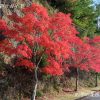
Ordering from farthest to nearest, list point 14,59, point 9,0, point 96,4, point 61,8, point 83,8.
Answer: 1. point 96,4
2. point 83,8
3. point 61,8
4. point 9,0
5. point 14,59

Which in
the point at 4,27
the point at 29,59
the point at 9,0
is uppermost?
the point at 9,0

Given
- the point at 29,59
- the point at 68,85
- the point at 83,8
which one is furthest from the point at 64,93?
the point at 83,8

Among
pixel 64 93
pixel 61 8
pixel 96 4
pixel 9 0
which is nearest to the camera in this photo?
pixel 9 0

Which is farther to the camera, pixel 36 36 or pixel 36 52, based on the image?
pixel 36 52

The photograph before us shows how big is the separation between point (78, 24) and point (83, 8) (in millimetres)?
2867

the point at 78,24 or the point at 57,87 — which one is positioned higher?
the point at 78,24

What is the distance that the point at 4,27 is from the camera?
82.0 ft

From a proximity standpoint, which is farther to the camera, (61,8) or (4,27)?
(61,8)

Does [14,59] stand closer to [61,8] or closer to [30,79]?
[30,79]

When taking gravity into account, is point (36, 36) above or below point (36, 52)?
above

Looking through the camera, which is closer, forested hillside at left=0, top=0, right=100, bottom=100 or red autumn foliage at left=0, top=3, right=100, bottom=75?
red autumn foliage at left=0, top=3, right=100, bottom=75

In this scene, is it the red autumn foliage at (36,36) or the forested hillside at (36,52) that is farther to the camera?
the forested hillside at (36,52)

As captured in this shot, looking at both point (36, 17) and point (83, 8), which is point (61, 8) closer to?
point (83, 8)

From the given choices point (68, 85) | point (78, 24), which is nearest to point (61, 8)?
point (78, 24)
